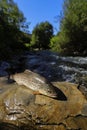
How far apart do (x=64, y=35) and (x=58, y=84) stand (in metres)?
26.4

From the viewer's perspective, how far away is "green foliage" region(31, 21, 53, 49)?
54.7 meters

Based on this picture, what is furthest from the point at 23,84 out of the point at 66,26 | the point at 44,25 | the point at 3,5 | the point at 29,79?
the point at 44,25

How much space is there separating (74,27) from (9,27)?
A: 7.74m

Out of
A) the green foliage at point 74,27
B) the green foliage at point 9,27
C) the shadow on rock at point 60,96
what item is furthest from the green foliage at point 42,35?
the shadow on rock at point 60,96

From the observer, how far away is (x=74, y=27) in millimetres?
33625

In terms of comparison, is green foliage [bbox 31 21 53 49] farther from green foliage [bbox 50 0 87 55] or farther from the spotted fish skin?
the spotted fish skin

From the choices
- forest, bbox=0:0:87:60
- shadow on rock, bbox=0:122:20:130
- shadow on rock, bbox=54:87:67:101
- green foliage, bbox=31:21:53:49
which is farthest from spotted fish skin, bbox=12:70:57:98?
green foliage, bbox=31:21:53:49

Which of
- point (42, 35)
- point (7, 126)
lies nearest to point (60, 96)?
point (7, 126)

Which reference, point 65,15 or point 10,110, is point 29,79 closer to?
point 10,110

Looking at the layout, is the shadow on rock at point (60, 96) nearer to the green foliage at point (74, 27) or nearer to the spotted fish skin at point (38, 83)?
the spotted fish skin at point (38, 83)

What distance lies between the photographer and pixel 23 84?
8398 millimetres

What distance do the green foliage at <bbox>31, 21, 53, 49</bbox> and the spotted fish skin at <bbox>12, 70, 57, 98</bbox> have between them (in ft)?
146

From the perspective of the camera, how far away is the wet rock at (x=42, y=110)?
688 cm

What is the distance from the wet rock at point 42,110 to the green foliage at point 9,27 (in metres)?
16.4
